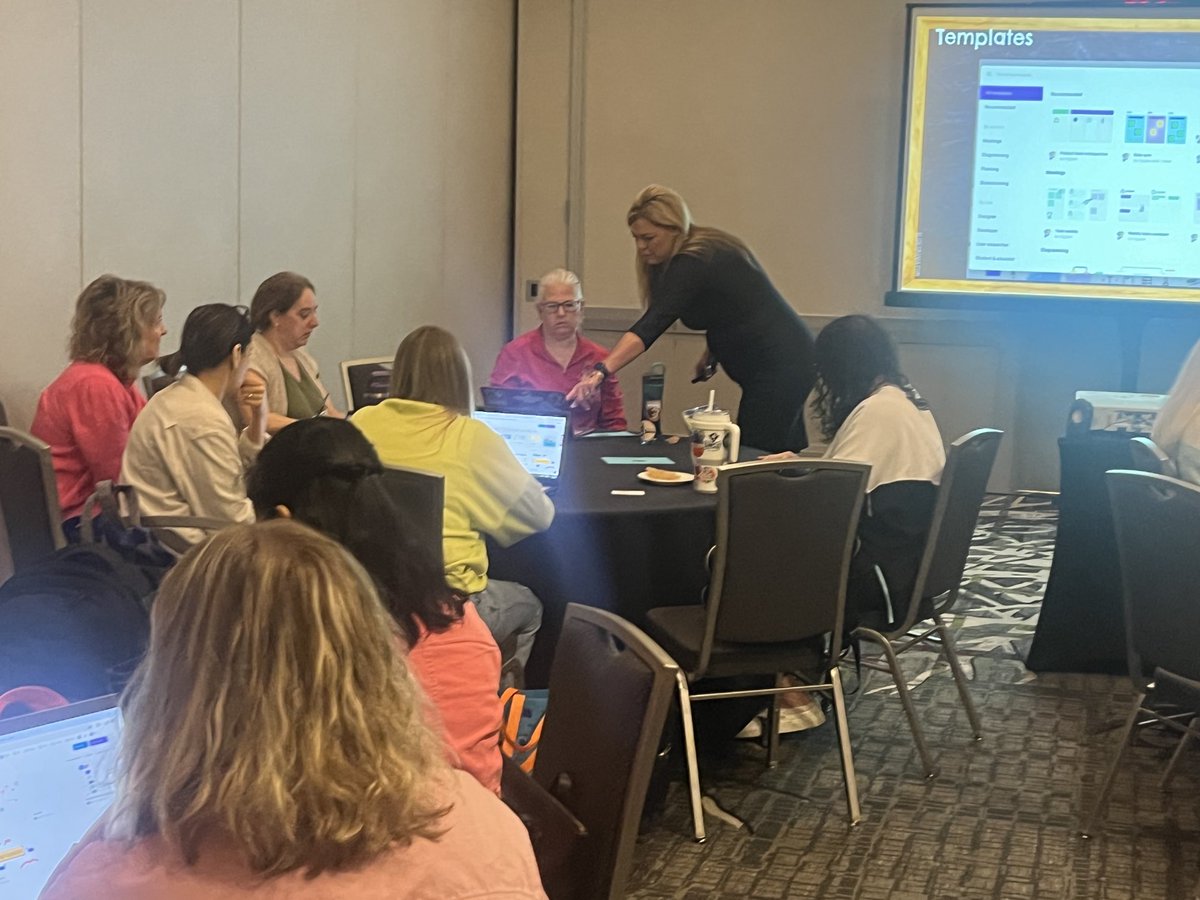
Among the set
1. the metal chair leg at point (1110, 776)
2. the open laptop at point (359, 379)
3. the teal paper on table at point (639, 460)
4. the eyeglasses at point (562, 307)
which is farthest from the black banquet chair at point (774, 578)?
the open laptop at point (359, 379)

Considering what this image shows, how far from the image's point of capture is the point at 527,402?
13.0ft

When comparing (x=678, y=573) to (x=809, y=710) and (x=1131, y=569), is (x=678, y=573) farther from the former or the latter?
(x=1131, y=569)

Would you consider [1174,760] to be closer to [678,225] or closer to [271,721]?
[678,225]

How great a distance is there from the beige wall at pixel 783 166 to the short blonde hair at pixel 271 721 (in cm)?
641

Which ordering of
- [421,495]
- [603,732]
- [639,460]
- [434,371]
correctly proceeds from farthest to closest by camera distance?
[639,460]
[434,371]
[421,495]
[603,732]

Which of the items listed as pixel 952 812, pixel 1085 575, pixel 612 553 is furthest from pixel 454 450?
pixel 1085 575

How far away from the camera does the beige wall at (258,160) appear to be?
3.92 m

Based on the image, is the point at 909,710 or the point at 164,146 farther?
the point at 164,146

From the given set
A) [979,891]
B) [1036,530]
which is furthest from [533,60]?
[979,891]

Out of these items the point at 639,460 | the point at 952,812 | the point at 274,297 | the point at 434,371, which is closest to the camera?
the point at 434,371

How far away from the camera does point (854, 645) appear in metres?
3.61

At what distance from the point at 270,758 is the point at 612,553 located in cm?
241

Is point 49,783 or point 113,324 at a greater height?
point 113,324

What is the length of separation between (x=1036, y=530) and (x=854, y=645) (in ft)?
10.8
